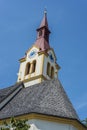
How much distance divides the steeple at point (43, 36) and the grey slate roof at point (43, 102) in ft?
56.6

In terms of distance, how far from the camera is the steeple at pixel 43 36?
132ft

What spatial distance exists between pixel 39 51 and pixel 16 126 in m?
25.9

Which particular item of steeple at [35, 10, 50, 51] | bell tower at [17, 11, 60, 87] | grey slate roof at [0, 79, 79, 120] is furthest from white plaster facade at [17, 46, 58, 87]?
grey slate roof at [0, 79, 79, 120]

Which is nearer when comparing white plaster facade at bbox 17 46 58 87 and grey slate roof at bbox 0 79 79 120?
grey slate roof at bbox 0 79 79 120

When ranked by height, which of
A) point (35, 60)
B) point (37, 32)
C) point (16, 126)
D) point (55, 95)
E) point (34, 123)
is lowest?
point (16, 126)

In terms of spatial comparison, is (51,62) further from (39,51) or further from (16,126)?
(16,126)

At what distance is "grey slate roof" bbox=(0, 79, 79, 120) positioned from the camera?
18.9 m

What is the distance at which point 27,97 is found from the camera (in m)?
21.7

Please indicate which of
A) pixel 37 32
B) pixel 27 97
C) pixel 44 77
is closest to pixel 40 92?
pixel 27 97

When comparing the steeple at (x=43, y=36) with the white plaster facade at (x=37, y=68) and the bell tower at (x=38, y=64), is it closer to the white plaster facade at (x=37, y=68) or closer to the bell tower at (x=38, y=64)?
the bell tower at (x=38, y=64)

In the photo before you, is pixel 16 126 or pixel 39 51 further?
pixel 39 51

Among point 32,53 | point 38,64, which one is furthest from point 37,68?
point 32,53

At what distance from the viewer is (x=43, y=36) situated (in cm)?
4291

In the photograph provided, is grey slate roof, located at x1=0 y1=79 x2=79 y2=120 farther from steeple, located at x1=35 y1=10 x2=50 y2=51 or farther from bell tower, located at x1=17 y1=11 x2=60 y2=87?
steeple, located at x1=35 y1=10 x2=50 y2=51
